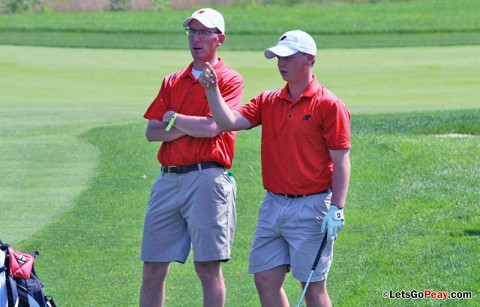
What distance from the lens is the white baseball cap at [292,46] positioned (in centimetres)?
650

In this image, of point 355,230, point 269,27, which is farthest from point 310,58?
point 269,27

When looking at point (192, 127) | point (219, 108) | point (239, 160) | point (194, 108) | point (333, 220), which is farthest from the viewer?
point (239, 160)

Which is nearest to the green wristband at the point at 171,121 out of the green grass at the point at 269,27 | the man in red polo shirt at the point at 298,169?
the man in red polo shirt at the point at 298,169

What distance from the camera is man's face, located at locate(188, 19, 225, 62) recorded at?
6.97 metres

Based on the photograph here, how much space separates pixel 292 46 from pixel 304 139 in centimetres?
54

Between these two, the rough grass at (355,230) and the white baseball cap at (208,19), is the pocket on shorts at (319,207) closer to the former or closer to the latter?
the rough grass at (355,230)

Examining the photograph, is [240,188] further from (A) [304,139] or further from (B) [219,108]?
(A) [304,139]

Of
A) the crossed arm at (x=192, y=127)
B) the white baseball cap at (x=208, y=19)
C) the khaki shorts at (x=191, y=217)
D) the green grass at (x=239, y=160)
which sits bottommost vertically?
the green grass at (x=239, y=160)

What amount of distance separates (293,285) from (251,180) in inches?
167

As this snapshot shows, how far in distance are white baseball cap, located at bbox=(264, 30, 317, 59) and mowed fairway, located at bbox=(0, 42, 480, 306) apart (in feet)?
6.23

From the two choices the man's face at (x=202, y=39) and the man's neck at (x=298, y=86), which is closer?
the man's neck at (x=298, y=86)

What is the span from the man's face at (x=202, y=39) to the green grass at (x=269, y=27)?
23.7 meters

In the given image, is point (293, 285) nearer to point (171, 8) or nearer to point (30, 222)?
point (30, 222)

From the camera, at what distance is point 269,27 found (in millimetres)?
34719
